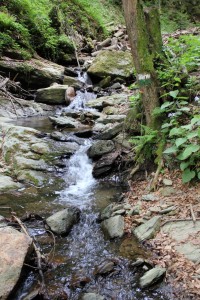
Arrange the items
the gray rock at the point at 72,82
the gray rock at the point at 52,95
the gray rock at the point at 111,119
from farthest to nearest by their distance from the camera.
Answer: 1. the gray rock at the point at 72,82
2. the gray rock at the point at 52,95
3. the gray rock at the point at 111,119

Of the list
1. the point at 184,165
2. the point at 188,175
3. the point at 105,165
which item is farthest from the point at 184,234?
the point at 105,165

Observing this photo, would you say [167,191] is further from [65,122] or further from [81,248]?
[65,122]

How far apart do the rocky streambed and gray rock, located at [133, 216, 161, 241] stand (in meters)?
0.04

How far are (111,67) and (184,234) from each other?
10.6 m

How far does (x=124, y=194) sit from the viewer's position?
4.91 metres

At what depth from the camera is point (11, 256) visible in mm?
2938

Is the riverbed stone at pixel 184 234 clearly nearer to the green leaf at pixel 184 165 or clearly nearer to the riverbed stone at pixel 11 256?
the green leaf at pixel 184 165

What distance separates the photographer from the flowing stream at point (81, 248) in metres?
2.96

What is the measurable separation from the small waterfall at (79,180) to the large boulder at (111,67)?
6527mm


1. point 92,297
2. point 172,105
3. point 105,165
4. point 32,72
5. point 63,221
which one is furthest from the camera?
point 32,72

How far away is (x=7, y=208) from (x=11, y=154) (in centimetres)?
202

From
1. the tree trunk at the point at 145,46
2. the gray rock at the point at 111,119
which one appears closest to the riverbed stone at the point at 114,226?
the tree trunk at the point at 145,46

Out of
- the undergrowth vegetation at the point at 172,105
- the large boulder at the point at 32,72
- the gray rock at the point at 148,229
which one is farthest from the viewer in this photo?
the large boulder at the point at 32,72

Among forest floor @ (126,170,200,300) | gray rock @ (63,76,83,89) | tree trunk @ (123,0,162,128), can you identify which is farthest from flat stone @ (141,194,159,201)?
gray rock @ (63,76,83,89)
